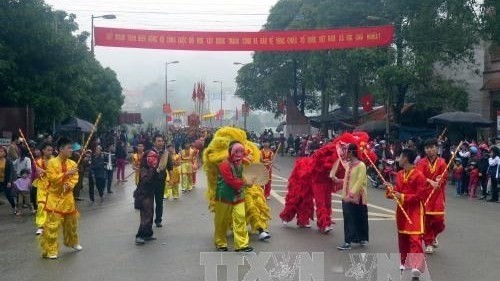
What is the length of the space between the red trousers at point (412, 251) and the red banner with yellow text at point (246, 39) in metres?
16.9

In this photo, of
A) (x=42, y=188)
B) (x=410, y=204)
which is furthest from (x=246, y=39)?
(x=410, y=204)

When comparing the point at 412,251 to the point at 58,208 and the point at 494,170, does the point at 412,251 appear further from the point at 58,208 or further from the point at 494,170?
the point at 494,170

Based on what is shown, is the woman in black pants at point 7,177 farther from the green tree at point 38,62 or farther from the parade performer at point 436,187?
the parade performer at point 436,187

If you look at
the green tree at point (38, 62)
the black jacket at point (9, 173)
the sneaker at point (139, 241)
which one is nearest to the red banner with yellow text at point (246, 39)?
the green tree at point (38, 62)

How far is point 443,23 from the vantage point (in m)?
25.5

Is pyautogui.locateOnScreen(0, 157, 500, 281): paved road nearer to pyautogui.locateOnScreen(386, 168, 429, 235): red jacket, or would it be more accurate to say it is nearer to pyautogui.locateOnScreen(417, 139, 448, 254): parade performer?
pyautogui.locateOnScreen(417, 139, 448, 254): parade performer

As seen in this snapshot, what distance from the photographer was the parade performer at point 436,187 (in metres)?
8.99

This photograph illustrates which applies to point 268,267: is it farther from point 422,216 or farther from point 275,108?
point 275,108

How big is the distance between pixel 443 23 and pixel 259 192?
16.7 m

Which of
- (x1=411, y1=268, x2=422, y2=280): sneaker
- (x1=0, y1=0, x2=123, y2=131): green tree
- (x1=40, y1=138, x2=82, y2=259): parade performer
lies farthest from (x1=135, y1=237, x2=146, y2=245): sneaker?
(x1=0, y1=0, x2=123, y2=131): green tree

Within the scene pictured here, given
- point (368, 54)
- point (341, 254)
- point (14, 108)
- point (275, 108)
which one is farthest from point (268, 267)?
point (275, 108)

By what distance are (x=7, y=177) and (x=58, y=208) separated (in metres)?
5.83

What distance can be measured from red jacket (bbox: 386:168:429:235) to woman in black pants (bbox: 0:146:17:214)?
9.50 meters

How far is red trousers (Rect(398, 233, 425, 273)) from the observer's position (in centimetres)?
783
